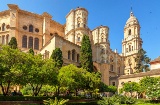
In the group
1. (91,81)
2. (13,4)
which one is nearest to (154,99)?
(91,81)

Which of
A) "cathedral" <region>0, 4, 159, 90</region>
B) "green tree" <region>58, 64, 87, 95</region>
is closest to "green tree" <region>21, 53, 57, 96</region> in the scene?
"green tree" <region>58, 64, 87, 95</region>

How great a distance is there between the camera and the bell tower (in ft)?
247

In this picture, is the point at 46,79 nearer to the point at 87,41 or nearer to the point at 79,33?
the point at 87,41

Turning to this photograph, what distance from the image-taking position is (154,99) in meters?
33.2

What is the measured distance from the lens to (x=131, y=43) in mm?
78000

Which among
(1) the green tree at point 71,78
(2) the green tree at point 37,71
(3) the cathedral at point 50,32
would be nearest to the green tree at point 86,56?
(3) the cathedral at point 50,32

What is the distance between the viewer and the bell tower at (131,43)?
247 feet

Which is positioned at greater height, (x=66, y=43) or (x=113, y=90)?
(x=66, y=43)

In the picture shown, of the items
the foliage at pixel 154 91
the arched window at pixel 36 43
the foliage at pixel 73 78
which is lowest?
the foliage at pixel 154 91

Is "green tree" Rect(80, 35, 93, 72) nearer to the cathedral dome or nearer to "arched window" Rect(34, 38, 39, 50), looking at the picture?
"arched window" Rect(34, 38, 39, 50)

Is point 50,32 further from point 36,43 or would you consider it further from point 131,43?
point 131,43

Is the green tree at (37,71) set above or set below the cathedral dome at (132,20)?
below

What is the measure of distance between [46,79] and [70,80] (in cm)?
346

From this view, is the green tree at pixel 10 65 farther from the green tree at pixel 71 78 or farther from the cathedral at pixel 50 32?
the cathedral at pixel 50 32
